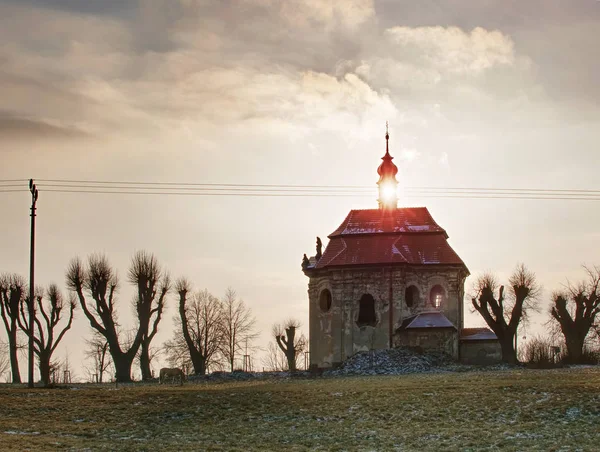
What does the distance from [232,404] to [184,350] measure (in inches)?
1440

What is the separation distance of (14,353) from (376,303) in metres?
24.2

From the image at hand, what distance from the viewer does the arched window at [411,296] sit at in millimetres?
56875

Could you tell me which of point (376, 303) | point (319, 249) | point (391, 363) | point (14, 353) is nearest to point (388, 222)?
point (319, 249)

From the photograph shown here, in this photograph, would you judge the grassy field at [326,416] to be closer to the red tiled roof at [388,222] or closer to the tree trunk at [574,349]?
the tree trunk at [574,349]

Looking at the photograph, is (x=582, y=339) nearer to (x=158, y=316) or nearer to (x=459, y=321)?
(x=459, y=321)

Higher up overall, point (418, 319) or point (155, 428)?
point (418, 319)

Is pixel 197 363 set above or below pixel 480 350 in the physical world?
below

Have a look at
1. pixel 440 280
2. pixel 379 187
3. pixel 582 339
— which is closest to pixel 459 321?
pixel 440 280

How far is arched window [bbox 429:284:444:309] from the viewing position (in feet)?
188

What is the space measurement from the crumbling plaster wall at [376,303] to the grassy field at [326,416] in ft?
55.7

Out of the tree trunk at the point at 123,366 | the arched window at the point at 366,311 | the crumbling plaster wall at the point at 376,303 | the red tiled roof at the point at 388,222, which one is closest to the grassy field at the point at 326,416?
Result: the tree trunk at the point at 123,366

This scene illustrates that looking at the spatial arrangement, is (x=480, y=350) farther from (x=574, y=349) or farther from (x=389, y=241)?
(x=389, y=241)

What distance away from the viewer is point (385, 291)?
56.7 m

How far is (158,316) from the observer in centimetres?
5603
